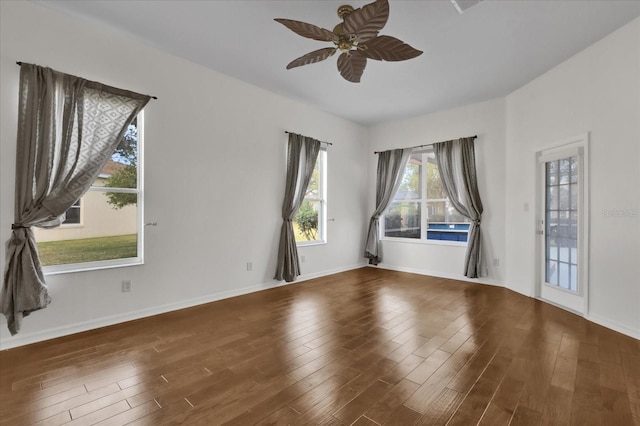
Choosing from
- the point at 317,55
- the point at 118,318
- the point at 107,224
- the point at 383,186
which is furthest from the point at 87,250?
the point at 383,186

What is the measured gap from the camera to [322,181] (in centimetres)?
597

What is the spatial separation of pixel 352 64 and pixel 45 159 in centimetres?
305

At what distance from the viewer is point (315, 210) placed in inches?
231

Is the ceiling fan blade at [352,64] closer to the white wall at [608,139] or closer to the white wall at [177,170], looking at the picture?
the white wall at [177,170]

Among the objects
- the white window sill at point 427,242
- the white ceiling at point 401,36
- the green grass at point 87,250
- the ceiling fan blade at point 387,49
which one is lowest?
the white window sill at point 427,242

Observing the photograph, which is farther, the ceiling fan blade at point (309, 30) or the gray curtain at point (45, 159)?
the gray curtain at point (45, 159)

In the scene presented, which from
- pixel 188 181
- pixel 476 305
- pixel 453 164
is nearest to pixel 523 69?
pixel 453 164

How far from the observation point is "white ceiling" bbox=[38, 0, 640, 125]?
2.83 metres

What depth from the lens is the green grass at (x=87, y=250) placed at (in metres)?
2.99

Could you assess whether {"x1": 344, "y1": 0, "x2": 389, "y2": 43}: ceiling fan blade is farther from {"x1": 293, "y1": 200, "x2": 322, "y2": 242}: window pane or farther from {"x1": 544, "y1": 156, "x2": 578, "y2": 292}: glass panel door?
{"x1": 293, "y1": 200, "x2": 322, "y2": 242}: window pane

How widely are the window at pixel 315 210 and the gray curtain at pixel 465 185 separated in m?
2.18

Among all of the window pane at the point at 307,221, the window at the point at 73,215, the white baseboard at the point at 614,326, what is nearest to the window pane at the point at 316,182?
the window pane at the point at 307,221

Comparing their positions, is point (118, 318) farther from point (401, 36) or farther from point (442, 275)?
point (442, 275)

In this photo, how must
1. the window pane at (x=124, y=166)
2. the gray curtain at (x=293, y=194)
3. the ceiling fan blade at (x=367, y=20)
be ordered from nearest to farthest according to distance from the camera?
the ceiling fan blade at (x=367, y=20)
the window pane at (x=124, y=166)
the gray curtain at (x=293, y=194)
